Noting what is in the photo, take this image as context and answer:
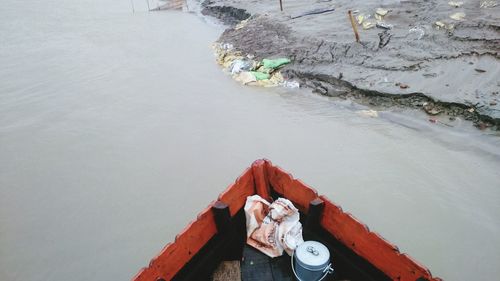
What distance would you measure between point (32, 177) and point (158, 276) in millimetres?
4200

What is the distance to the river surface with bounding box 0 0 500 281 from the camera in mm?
3760

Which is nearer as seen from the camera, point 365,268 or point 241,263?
point 365,268

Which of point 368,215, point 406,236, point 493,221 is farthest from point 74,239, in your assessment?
point 493,221

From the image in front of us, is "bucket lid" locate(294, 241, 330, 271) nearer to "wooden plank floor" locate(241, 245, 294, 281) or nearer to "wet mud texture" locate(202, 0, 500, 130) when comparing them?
"wooden plank floor" locate(241, 245, 294, 281)

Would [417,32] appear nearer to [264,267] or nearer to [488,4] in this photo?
[488,4]

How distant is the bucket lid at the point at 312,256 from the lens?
2.44m

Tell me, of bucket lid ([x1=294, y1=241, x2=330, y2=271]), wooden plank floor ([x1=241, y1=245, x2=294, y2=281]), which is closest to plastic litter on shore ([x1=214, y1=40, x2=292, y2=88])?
wooden plank floor ([x1=241, y1=245, x2=294, y2=281])

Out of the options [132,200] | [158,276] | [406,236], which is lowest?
[406,236]

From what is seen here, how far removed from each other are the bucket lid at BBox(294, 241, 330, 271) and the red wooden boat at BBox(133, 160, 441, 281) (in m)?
0.31

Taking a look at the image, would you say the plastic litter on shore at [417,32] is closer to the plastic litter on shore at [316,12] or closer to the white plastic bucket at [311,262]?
the plastic litter on shore at [316,12]

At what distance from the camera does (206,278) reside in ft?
9.38

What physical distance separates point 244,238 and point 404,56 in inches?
231

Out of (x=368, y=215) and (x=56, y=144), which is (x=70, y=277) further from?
(x=368, y=215)

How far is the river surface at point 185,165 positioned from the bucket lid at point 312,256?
1.70 metres
